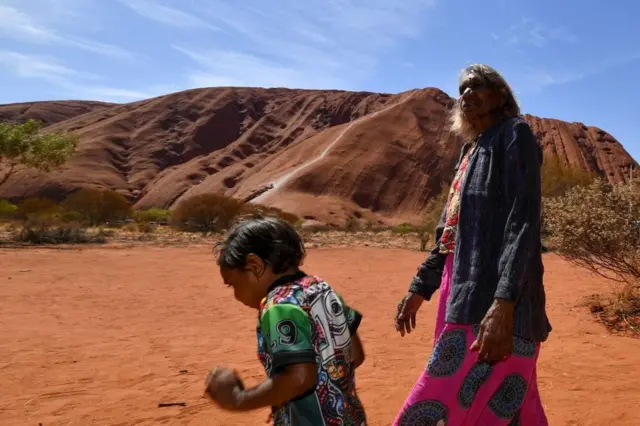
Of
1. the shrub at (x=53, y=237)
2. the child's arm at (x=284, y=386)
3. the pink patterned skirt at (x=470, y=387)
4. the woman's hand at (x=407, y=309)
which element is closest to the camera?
the child's arm at (x=284, y=386)

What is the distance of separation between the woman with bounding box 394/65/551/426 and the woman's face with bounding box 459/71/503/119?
101mm

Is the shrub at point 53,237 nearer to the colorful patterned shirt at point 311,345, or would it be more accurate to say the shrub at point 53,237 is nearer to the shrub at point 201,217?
the shrub at point 201,217

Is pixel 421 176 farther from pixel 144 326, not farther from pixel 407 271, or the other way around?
pixel 144 326

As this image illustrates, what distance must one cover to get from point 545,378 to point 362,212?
47.2 m

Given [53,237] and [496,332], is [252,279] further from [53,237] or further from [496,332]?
[53,237]

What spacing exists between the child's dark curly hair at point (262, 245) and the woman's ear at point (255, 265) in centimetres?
1

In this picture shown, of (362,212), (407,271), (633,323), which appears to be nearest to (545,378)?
(633,323)

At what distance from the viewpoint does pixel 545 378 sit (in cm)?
476

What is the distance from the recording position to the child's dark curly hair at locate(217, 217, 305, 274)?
1577 millimetres

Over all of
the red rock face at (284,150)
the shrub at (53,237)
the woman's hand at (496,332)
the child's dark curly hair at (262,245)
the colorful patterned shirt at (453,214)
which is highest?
the red rock face at (284,150)

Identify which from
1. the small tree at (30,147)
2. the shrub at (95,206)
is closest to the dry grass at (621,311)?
the small tree at (30,147)

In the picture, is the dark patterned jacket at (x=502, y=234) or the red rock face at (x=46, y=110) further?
the red rock face at (x=46, y=110)

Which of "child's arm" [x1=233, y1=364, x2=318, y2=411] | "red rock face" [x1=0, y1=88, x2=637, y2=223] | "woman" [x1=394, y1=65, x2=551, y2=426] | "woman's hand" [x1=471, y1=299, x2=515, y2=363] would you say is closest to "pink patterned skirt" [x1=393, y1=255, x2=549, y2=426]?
"woman" [x1=394, y1=65, x2=551, y2=426]

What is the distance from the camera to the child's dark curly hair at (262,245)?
158 centimetres
